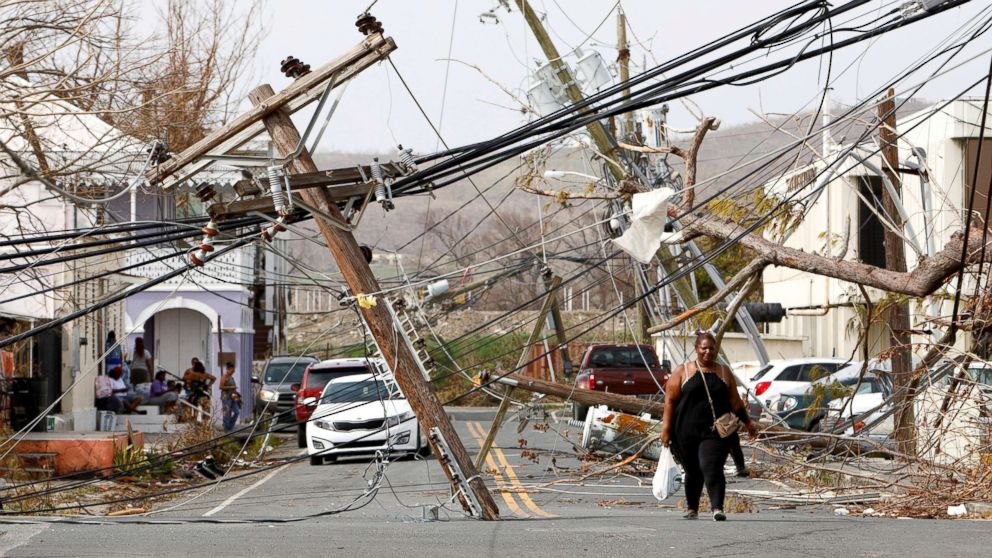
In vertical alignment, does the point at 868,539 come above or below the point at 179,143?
below

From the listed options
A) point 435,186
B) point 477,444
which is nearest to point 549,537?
point 435,186

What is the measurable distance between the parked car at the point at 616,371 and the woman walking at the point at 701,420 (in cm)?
1657

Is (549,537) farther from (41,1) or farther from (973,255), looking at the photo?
(41,1)

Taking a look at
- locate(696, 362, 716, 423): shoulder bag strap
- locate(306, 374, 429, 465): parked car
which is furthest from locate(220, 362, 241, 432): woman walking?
locate(696, 362, 716, 423): shoulder bag strap

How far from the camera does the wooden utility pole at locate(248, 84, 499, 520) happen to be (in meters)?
11.9

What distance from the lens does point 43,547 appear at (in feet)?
30.6

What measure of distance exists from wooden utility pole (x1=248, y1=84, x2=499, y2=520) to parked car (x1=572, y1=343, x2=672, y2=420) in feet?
52.5

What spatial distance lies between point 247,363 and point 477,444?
14175mm

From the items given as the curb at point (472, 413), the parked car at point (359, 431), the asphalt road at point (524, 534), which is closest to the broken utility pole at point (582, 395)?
the asphalt road at point (524, 534)

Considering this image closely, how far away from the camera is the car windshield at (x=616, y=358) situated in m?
29.6

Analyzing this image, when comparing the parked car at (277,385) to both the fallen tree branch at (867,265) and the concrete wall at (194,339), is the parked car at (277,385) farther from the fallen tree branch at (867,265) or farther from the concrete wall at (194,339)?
the fallen tree branch at (867,265)

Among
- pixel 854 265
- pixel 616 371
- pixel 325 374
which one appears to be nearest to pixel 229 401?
pixel 325 374

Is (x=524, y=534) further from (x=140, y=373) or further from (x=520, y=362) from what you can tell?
(x=140, y=373)

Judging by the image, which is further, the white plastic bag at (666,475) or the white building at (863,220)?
the white building at (863,220)
